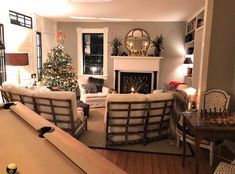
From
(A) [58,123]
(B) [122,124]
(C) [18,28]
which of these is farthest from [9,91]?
(C) [18,28]

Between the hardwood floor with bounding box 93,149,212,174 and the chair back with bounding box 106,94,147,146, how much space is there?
289 millimetres

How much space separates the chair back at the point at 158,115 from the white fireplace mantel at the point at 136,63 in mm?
3579

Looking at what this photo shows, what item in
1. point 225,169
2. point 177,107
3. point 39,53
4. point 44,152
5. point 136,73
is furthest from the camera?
point 136,73

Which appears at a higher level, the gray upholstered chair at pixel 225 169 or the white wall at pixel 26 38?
the white wall at pixel 26 38

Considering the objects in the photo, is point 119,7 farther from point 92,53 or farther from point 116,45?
point 92,53

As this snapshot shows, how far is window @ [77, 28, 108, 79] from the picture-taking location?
7.71 meters

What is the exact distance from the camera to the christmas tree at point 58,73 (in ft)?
20.6

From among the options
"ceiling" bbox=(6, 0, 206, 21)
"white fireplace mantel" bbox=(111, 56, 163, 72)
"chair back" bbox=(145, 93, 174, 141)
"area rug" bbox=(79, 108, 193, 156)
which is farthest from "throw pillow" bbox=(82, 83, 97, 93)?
"chair back" bbox=(145, 93, 174, 141)

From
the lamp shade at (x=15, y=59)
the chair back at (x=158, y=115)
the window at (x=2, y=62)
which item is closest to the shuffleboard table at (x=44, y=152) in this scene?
the chair back at (x=158, y=115)

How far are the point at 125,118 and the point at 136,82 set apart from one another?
4346 mm

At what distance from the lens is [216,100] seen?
350 centimetres

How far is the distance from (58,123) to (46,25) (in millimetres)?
4700

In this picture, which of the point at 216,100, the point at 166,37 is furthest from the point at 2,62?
the point at 166,37

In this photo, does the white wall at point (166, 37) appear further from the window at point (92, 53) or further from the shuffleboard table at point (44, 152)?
the shuffleboard table at point (44, 152)
